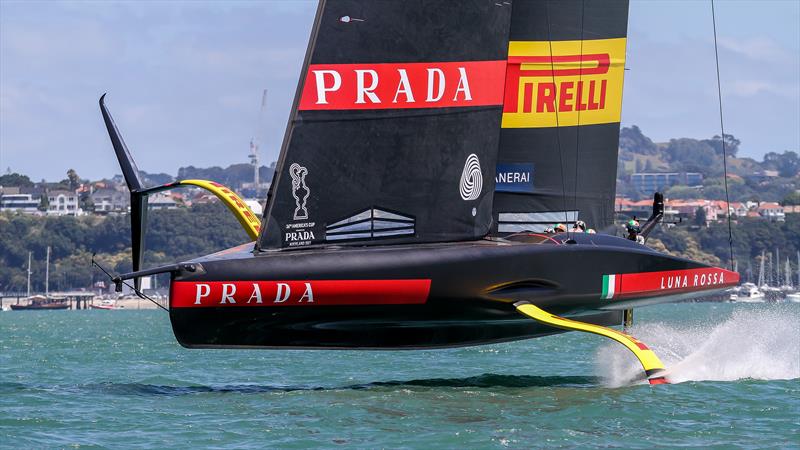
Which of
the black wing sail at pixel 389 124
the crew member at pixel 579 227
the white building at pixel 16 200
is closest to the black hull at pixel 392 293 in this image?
the black wing sail at pixel 389 124

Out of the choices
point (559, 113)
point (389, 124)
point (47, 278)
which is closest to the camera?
point (389, 124)

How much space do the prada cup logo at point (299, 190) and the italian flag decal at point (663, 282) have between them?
289cm

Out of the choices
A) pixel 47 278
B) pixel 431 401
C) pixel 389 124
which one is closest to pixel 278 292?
pixel 431 401

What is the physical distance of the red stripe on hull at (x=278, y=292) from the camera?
11672 mm

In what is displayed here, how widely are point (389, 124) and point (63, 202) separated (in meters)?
136

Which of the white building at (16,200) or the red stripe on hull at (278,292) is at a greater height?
the red stripe on hull at (278,292)

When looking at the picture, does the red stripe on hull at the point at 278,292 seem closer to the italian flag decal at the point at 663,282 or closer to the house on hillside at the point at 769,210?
the italian flag decal at the point at 663,282

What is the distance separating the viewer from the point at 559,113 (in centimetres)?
1577

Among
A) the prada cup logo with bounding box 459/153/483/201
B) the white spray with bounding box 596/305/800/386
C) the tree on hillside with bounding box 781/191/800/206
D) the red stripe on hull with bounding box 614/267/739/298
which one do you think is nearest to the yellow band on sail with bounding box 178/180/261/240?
the prada cup logo with bounding box 459/153/483/201

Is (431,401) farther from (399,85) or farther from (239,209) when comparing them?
(239,209)

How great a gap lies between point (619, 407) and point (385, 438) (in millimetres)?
2402

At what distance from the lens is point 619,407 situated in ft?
37.0

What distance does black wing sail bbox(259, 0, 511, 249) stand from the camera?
12.0 metres

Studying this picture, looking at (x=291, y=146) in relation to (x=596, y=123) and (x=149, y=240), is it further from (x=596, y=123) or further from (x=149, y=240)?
(x=149, y=240)
